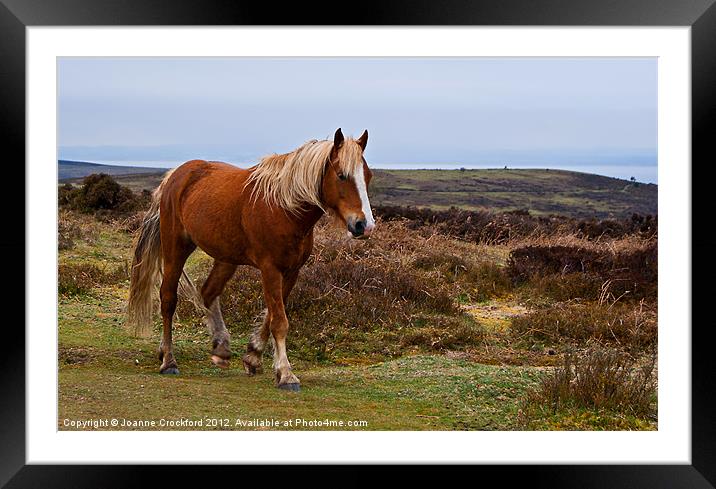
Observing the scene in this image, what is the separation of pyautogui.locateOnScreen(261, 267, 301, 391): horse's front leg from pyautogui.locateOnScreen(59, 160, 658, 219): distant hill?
8.51m

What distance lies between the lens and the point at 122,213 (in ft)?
45.0

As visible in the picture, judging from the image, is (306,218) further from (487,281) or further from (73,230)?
(73,230)

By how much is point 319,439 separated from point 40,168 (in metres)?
3.10

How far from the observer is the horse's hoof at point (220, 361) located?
8406mm

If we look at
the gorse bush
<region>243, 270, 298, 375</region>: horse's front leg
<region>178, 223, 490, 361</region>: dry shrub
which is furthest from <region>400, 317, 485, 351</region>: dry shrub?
the gorse bush

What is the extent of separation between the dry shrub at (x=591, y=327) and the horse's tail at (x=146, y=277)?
397cm

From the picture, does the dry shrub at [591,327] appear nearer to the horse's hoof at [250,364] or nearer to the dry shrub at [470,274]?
the dry shrub at [470,274]

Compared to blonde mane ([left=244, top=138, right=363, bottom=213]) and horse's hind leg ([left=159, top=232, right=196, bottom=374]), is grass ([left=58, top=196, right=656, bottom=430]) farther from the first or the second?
blonde mane ([left=244, top=138, right=363, bottom=213])

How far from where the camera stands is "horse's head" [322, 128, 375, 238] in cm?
661

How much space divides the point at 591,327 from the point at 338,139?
4.50 meters

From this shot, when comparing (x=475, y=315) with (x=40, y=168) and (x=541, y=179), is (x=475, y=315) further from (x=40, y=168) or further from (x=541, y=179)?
(x=541, y=179)
